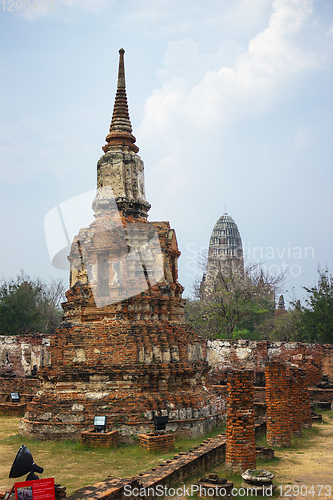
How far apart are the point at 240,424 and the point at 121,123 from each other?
415 inches

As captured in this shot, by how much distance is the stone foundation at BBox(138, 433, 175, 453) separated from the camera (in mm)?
10461

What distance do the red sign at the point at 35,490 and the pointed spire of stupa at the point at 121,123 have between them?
38.1ft

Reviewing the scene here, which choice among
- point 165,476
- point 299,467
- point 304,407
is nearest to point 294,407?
point 304,407

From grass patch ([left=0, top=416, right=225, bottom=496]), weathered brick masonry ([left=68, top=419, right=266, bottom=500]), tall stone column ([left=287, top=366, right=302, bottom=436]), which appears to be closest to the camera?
weathered brick masonry ([left=68, top=419, right=266, bottom=500])

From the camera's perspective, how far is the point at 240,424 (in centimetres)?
902

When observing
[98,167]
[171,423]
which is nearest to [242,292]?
[98,167]

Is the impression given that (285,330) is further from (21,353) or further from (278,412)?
(278,412)

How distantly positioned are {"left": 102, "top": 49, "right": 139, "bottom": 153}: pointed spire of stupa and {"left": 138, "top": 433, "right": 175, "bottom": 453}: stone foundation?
9.10 metres

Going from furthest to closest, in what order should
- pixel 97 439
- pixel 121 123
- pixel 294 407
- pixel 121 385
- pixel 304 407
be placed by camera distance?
pixel 121 123 → pixel 304 407 → pixel 294 407 → pixel 121 385 → pixel 97 439

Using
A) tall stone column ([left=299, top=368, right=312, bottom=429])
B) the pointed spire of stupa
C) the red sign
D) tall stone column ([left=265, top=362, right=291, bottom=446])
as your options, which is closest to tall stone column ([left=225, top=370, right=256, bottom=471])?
tall stone column ([left=265, top=362, right=291, bottom=446])

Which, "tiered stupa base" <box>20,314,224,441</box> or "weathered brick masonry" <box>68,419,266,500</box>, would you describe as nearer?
"weathered brick masonry" <box>68,419,266,500</box>

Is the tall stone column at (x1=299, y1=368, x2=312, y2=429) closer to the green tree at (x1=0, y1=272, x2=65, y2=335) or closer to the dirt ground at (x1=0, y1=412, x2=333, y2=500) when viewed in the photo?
the dirt ground at (x1=0, y1=412, x2=333, y2=500)

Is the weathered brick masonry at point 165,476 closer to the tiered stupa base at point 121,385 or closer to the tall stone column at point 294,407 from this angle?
the tiered stupa base at point 121,385

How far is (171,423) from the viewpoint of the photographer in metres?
11.8
